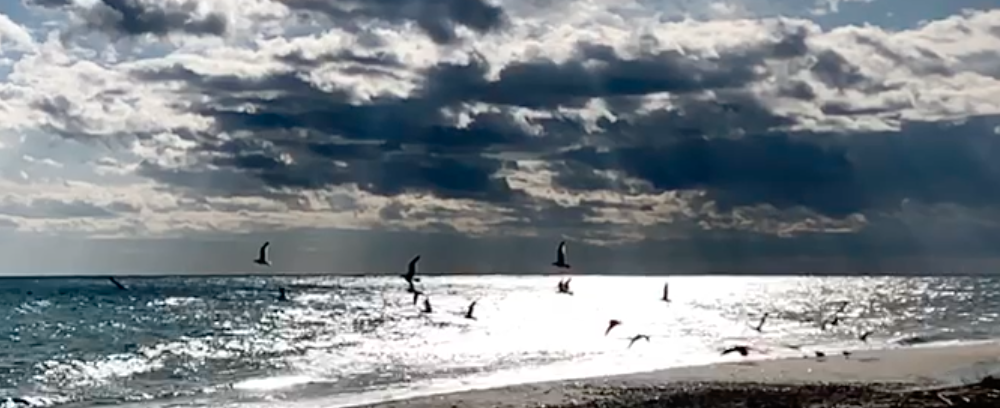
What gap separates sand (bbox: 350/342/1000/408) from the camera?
34.7 m

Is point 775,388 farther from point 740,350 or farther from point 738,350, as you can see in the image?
point 738,350

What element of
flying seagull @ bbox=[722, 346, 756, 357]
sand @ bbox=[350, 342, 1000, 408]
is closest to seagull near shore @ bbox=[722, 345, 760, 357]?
flying seagull @ bbox=[722, 346, 756, 357]

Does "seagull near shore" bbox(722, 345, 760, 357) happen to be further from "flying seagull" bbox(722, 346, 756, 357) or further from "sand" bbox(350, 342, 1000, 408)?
"sand" bbox(350, 342, 1000, 408)

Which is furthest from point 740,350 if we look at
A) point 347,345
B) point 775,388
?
point 347,345

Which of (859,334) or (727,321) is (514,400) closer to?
(859,334)

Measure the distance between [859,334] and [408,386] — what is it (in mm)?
42164

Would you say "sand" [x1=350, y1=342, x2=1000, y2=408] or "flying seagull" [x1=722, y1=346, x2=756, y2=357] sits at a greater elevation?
"flying seagull" [x1=722, y1=346, x2=756, y2=357]

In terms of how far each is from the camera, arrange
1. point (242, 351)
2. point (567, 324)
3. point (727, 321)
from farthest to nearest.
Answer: point (727, 321) → point (567, 324) → point (242, 351)

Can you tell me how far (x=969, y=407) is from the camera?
98.7ft

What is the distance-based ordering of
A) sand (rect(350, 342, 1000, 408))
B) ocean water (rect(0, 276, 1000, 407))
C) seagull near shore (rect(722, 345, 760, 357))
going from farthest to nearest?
seagull near shore (rect(722, 345, 760, 357)) < ocean water (rect(0, 276, 1000, 407)) < sand (rect(350, 342, 1000, 408))

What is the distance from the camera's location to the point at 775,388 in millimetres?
39500

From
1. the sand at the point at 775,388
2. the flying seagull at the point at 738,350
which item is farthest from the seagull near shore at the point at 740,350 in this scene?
the sand at the point at 775,388

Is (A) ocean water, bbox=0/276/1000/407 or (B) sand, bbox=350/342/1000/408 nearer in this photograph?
(B) sand, bbox=350/342/1000/408

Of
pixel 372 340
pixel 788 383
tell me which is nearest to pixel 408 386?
pixel 788 383
